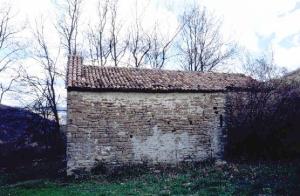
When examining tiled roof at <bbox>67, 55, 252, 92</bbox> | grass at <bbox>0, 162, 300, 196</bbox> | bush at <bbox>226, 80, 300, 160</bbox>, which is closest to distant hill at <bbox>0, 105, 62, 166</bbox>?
grass at <bbox>0, 162, 300, 196</bbox>

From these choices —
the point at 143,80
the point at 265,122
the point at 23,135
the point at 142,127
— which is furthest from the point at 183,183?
the point at 23,135

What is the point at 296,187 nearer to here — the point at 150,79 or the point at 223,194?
the point at 223,194

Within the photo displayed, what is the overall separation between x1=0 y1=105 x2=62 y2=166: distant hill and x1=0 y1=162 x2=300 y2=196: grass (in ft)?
25.6

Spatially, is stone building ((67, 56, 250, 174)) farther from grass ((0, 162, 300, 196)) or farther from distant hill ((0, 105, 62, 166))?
distant hill ((0, 105, 62, 166))

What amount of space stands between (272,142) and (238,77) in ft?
19.1

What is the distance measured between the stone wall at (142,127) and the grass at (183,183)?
889 mm

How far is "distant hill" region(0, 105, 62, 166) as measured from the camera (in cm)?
2253

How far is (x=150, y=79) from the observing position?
57.2 feet

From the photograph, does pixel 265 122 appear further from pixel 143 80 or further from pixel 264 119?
pixel 143 80

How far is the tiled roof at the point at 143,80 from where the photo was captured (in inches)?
613

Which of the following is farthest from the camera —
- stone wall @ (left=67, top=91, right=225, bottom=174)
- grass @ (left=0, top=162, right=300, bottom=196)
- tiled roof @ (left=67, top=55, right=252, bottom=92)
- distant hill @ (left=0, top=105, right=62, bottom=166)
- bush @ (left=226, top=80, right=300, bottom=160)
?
distant hill @ (left=0, top=105, right=62, bottom=166)

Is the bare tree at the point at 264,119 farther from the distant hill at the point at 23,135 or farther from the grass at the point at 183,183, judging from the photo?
the distant hill at the point at 23,135

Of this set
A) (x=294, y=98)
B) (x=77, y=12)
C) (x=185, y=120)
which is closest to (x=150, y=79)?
(x=185, y=120)

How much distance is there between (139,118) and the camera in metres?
15.8
